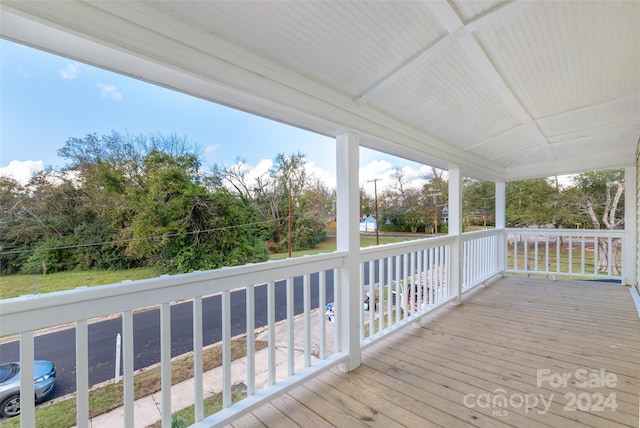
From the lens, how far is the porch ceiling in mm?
1146

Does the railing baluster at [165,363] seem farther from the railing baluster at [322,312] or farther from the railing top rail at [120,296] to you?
the railing baluster at [322,312]

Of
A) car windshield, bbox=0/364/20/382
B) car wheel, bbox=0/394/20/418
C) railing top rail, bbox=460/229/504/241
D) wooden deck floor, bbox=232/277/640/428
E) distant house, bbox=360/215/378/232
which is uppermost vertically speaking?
distant house, bbox=360/215/378/232

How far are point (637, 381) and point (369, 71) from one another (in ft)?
9.41

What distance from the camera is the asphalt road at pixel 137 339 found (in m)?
1.13

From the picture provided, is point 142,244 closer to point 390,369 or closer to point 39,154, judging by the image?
point 39,154

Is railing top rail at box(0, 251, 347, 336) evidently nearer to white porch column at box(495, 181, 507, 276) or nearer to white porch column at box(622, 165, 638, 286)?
white porch column at box(495, 181, 507, 276)

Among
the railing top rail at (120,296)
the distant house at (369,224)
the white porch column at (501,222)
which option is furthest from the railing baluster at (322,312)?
the white porch column at (501,222)

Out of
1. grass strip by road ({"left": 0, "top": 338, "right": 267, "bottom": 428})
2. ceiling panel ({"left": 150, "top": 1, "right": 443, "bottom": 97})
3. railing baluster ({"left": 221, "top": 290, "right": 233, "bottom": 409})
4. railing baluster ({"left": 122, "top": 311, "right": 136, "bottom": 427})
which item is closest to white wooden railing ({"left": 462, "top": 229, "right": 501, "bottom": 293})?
ceiling panel ({"left": 150, "top": 1, "right": 443, "bottom": 97})

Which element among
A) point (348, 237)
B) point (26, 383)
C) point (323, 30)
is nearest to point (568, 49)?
point (323, 30)

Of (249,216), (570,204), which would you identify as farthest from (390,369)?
(570,204)

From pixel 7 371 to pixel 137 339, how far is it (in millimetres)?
458

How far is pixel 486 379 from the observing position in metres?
2.03

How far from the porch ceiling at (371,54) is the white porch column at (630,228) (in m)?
2.18

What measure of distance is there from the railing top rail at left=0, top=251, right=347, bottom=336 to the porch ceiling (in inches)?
37.1
